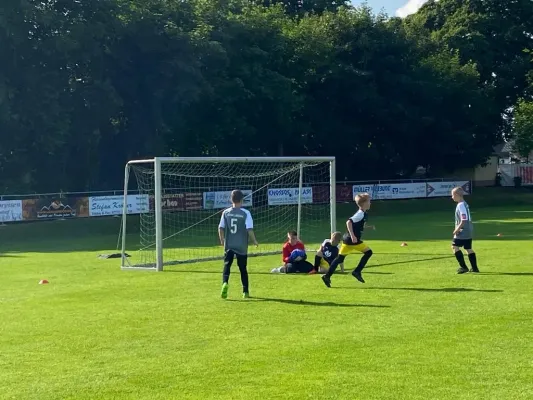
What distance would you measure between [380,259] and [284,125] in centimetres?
3451

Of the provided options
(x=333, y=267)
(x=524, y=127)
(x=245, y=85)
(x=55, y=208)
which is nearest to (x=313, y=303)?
(x=333, y=267)

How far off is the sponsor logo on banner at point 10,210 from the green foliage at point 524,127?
40517 millimetres

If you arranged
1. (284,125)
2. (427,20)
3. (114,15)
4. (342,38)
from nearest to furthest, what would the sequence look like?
(114,15) → (284,125) → (342,38) → (427,20)

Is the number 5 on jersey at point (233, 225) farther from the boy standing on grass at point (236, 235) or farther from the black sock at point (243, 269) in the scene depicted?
the black sock at point (243, 269)

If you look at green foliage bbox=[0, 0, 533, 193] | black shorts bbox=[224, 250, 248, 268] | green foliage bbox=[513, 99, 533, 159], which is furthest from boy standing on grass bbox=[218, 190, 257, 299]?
green foliage bbox=[513, 99, 533, 159]

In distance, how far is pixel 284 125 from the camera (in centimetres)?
5638

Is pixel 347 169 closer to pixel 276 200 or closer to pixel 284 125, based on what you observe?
pixel 284 125

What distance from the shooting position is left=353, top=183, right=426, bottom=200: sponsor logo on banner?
2184 inches

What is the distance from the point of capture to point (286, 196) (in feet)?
136

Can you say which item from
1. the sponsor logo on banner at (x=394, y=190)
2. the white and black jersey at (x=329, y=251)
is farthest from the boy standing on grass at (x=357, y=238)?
the sponsor logo on banner at (x=394, y=190)

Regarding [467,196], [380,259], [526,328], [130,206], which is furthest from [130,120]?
[526,328]

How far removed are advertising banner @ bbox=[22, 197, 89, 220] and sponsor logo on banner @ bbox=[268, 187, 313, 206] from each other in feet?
28.8

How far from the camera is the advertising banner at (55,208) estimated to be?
39.9 metres

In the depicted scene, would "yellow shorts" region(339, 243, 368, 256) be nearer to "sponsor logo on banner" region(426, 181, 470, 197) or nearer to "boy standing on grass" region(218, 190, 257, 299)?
"boy standing on grass" region(218, 190, 257, 299)
